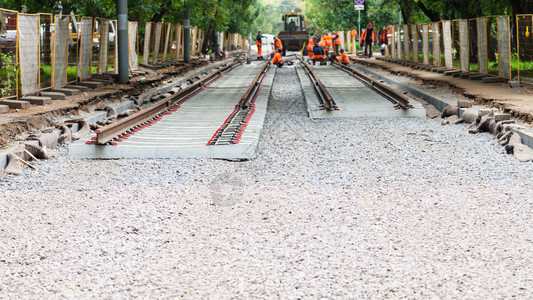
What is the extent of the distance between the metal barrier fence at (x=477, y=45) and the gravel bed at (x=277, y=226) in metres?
8.86

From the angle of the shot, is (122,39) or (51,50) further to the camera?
(122,39)

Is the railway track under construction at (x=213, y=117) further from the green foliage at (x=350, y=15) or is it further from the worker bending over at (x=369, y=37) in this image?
the green foliage at (x=350, y=15)

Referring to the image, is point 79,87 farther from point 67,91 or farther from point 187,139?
point 187,139

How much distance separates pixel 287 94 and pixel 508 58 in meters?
5.74

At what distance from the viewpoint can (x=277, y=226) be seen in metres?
6.07

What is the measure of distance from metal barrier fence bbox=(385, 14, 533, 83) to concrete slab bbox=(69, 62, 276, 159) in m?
6.61

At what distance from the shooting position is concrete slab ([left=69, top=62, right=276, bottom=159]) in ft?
30.6

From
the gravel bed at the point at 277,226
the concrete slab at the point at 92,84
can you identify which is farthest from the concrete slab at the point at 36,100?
the gravel bed at the point at 277,226

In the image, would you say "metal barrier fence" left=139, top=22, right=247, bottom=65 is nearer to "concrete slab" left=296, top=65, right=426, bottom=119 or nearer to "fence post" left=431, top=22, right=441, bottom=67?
"concrete slab" left=296, top=65, right=426, bottom=119

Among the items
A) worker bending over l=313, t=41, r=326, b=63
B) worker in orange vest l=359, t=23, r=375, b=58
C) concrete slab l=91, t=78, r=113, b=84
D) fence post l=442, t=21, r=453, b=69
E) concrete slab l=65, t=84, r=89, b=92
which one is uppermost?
worker in orange vest l=359, t=23, r=375, b=58

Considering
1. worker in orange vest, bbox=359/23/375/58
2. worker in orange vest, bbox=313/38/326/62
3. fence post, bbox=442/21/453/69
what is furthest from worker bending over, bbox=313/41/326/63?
fence post, bbox=442/21/453/69

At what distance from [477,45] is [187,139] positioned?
44.2 feet

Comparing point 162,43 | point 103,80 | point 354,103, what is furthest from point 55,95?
point 162,43

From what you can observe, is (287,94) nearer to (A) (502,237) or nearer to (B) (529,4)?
(B) (529,4)
